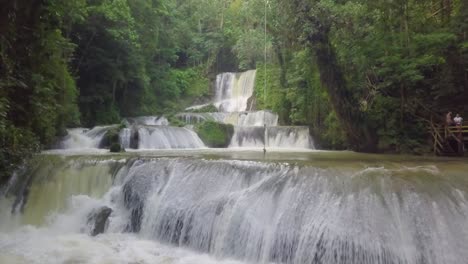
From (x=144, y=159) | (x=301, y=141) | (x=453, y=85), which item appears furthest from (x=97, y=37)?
(x=453, y=85)

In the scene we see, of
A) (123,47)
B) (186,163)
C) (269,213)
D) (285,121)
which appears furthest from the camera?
(123,47)

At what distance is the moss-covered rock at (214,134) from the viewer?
1784 cm

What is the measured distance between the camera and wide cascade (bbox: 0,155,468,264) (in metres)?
6.56

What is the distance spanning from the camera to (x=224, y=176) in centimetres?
885

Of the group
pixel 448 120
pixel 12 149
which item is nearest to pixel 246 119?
pixel 448 120

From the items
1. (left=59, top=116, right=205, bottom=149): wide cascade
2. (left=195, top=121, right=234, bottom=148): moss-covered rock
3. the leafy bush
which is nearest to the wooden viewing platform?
(left=195, top=121, right=234, bottom=148): moss-covered rock

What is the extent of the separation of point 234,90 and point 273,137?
12.5 m

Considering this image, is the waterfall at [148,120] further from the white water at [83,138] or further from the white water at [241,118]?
the white water at [83,138]

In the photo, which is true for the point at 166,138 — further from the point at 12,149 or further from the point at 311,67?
the point at 12,149

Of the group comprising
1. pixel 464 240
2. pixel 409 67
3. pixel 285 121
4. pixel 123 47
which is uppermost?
pixel 123 47

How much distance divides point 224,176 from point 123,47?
1619 centimetres

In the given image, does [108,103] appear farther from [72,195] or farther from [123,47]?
[72,195]

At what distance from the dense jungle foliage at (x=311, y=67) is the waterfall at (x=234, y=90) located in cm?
541

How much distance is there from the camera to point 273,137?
1811 cm
